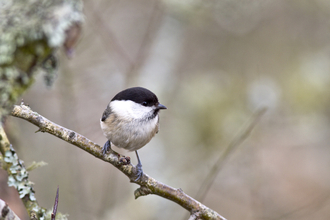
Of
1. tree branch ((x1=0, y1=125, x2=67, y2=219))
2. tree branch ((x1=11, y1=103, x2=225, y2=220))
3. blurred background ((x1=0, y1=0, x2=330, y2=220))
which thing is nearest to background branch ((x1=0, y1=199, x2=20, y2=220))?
tree branch ((x1=0, y1=125, x2=67, y2=219))

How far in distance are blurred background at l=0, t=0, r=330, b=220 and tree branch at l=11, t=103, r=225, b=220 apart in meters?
1.33

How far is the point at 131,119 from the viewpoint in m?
2.14

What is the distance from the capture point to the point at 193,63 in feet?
17.0

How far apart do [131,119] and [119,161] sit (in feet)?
1.95

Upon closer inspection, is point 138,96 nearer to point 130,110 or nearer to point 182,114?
point 130,110

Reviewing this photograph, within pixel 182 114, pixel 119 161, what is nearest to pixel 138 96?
pixel 119 161

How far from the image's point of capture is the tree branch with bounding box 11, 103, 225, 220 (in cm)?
131

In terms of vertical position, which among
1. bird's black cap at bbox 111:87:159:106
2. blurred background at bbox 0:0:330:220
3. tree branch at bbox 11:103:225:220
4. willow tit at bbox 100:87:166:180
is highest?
blurred background at bbox 0:0:330:220

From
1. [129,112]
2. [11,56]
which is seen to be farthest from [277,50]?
[11,56]

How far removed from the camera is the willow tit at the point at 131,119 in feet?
6.96

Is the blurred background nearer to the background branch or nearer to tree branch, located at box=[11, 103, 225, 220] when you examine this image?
tree branch, located at box=[11, 103, 225, 220]

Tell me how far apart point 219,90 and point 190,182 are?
1.16 m

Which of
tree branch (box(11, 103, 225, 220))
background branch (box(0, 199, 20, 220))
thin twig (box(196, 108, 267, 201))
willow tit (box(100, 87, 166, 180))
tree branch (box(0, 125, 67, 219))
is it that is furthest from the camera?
thin twig (box(196, 108, 267, 201))

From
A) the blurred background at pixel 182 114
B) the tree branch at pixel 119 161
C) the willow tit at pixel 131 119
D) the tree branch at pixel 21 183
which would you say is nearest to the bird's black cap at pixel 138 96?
the willow tit at pixel 131 119
